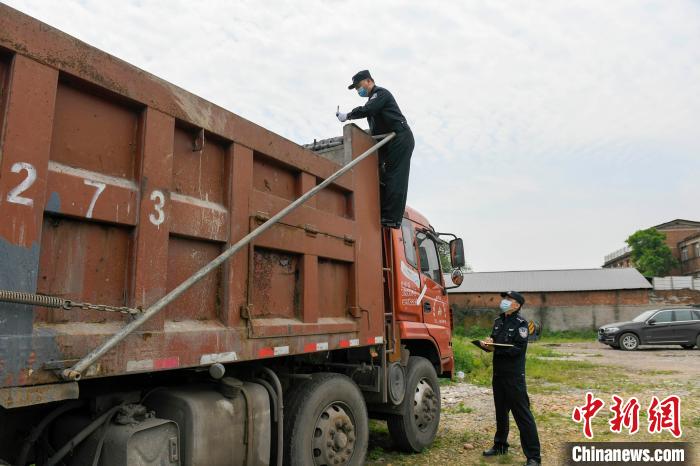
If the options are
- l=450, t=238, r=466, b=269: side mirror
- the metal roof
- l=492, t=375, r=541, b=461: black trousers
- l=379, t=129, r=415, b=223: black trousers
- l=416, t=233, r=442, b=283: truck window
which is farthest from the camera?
the metal roof

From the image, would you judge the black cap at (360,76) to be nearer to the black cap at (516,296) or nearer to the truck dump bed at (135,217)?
the truck dump bed at (135,217)

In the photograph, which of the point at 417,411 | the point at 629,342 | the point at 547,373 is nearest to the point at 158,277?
the point at 417,411

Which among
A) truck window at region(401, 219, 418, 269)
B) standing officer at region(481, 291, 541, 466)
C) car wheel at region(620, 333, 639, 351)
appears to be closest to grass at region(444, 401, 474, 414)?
standing officer at region(481, 291, 541, 466)

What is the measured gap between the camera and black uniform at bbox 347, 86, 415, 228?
4645 millimetres

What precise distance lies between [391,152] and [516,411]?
2.86 m

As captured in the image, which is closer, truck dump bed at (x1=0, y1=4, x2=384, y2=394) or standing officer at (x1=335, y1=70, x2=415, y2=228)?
truck dump bed at (x1=0, y1=4, x2=384, y2=394)

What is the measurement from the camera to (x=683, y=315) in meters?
17.5

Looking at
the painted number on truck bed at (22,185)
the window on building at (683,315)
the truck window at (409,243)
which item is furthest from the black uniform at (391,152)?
the window on building at (683,315)

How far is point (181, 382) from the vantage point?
10.0ft

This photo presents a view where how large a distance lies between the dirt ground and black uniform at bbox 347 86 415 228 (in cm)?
263

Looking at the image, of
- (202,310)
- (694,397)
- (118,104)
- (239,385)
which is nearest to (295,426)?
(239,385)

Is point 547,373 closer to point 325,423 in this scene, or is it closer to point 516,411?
point 516,411

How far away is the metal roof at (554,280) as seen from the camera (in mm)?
30266
